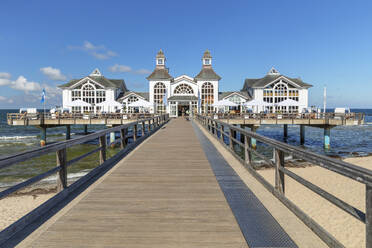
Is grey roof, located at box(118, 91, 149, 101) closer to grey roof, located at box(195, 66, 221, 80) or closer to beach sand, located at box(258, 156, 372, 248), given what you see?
grey roof, located at box(195, 66, 221, 80)

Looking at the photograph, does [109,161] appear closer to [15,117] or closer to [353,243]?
[353,243]

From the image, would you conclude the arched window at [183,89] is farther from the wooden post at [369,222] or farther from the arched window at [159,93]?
the wooden post at [369,222]

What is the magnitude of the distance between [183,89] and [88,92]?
17.0 meters

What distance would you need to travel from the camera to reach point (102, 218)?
128 inches

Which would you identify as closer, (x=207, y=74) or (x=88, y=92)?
(x=88, y=92)

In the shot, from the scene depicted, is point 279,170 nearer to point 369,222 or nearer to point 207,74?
point 369,222

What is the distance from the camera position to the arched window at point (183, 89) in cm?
4484

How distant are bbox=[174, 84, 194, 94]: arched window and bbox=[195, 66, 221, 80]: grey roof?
2320 millimetres

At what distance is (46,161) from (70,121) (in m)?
10.6

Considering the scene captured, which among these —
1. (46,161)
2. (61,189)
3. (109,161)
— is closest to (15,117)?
(46,161)

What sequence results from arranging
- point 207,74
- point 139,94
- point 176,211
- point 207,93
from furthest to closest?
1. point 139,94
2. point 207,74
3. point 207,93
4. point 176,211

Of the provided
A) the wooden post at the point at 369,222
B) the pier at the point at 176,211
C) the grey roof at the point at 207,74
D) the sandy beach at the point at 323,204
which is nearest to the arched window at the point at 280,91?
the grey roof at the point at 207,74

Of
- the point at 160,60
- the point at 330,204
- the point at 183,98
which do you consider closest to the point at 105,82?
the point at 160,60

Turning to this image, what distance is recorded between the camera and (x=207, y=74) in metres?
45.2
